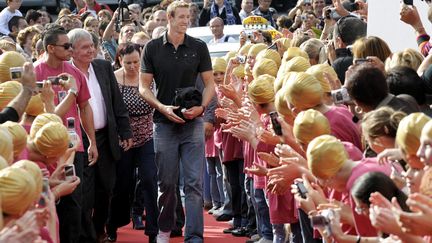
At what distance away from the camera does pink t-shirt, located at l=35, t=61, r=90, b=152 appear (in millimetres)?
10211

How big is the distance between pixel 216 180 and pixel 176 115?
133 inches

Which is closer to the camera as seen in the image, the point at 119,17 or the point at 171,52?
the point at 171,52

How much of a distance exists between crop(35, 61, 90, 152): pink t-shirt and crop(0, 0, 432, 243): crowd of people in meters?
0.02

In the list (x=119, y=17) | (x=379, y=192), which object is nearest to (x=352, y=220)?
(x=379, y=192)

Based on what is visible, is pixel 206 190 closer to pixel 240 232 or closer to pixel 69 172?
pixel 240 232

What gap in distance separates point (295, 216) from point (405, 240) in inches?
147

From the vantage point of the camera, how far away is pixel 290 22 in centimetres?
1930

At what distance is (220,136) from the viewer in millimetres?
13008

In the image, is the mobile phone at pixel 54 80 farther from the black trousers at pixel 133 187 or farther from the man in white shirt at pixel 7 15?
the man in white shirt at pixel 7 15

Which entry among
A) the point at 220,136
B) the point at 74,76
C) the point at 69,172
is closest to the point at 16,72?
the point at 69,172

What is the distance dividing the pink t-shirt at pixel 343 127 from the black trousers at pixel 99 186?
327 centimetres

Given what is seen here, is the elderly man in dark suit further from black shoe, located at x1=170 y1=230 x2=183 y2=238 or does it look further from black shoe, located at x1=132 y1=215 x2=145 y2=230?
black shoe, located at x1=132 y1=215 x2=145 y2=230

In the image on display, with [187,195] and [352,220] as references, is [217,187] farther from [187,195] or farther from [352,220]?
[352,220]

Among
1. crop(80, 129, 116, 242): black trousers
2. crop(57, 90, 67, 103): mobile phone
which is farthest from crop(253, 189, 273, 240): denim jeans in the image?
crop(57, 90, 67, 103): mobile phone
